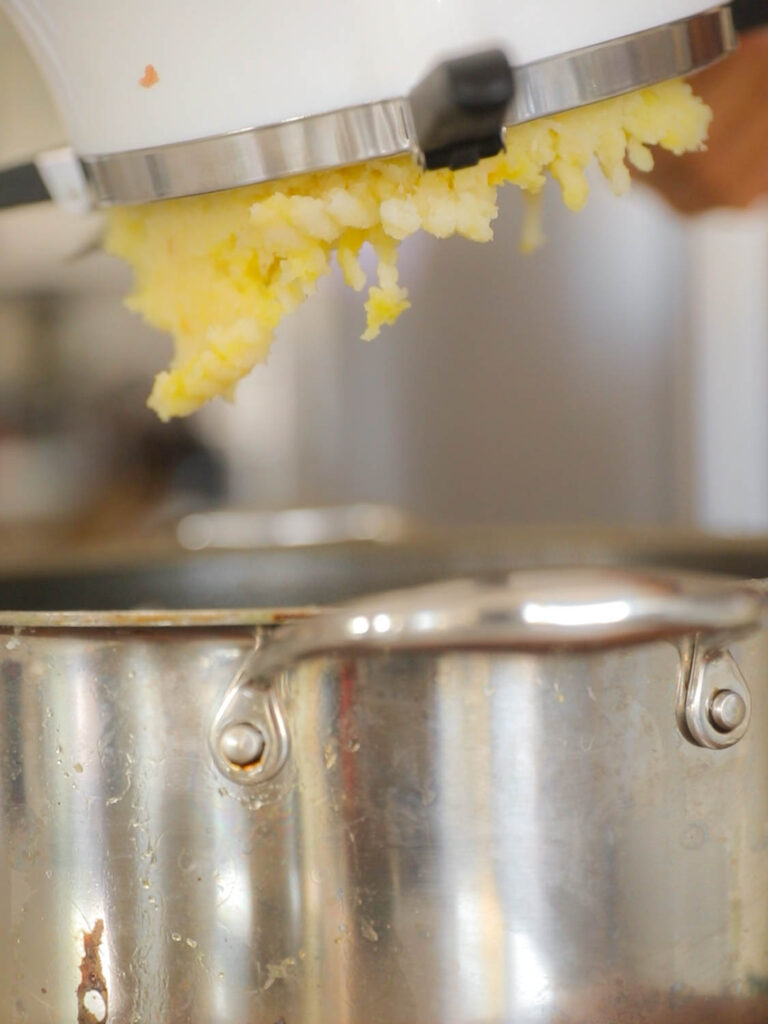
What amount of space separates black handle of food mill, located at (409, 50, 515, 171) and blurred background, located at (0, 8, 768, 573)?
118cm

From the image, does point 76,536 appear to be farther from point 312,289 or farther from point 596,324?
point 312,289

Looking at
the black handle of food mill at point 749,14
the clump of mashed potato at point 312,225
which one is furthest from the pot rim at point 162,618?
the black handle of food mill at point 749,14

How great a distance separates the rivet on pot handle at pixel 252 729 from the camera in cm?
40

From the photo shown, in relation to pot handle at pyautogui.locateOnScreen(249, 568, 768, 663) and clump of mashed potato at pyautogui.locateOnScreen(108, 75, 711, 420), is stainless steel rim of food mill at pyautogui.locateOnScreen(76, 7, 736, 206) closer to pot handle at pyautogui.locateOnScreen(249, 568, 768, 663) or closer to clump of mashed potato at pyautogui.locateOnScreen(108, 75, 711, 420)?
clump of mashed potato at pyautogui.locateOnScreen(108, 75, 711, 420)

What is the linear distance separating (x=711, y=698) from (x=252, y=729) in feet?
0.55

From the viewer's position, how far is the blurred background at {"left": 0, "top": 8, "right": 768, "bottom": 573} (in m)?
1.57

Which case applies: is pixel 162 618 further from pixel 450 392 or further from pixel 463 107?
pixel 450 392

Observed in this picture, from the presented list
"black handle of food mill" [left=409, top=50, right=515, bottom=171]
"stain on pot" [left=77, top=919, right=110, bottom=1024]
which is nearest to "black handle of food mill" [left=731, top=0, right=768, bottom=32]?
"black handle of food mill" [left=409, top=50, right=515, bottom=171]

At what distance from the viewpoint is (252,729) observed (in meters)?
0.40

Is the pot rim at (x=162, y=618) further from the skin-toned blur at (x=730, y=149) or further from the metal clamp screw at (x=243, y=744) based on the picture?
the skin-toned blur at (x=730, y=149)

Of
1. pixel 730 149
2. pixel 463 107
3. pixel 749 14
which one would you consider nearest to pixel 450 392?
pixel 730 149

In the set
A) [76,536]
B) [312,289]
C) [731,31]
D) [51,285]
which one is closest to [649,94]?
[731,31]

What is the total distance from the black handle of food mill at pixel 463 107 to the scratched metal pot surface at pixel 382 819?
168mm

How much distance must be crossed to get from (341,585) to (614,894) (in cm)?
47
